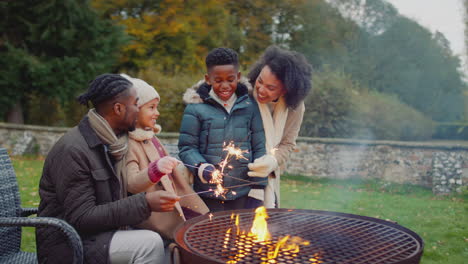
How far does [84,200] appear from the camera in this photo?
7.07ft

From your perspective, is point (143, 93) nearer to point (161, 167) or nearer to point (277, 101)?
point (161, 167)

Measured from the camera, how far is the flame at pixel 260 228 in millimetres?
2337

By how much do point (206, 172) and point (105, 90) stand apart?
86cm

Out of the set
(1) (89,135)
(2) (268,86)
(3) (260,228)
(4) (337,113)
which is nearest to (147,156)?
(1) (89,135)

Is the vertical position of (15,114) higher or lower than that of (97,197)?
lower

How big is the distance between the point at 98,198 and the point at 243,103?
4.12 ft

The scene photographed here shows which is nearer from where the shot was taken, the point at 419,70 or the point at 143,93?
the point at 143,93

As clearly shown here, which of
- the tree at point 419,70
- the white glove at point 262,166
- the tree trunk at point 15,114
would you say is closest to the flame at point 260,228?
the white glove at point 262,166

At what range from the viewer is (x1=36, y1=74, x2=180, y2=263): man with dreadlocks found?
7.07 ft

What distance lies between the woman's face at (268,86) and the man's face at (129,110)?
990 millimetres

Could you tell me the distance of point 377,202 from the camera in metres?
7.93

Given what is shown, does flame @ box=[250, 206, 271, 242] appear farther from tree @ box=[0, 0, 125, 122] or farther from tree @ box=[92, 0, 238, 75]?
tree @ box=[92, 0, 238, 75]

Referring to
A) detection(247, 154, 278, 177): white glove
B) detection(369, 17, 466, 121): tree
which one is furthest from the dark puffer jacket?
detection(369, 17, 466, 121): tree

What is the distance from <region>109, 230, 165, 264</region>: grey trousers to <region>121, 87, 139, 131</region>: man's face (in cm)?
60
